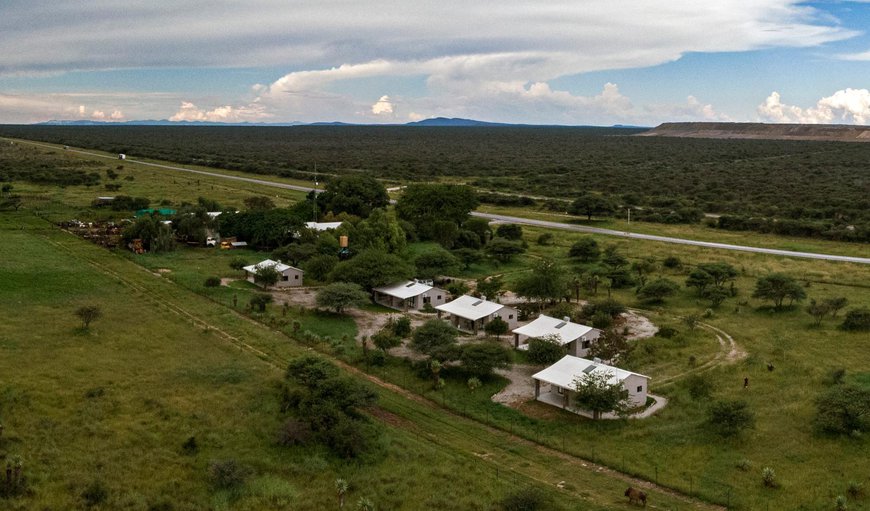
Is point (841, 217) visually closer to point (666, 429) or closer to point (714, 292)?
point (714, 292)

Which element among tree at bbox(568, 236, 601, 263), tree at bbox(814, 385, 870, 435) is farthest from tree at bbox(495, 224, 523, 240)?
tree at bbox(814, 385, 870, 435)

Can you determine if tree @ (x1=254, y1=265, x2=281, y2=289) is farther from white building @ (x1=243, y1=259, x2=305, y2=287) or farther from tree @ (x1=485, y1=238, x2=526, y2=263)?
tree @ (x1=485, y1=238, x2=526, y2=263)

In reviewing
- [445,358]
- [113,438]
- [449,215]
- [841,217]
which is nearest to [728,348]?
[445,358]

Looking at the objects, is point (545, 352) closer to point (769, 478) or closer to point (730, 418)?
point (730, 418)

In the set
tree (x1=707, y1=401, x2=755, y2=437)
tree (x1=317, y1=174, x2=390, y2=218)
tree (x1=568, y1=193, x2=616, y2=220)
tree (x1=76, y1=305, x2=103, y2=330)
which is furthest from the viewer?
tree (x1=568, y1=193, x2=616, y2=220)

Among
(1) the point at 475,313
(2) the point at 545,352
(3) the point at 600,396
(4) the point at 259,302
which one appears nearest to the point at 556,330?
(2) the point at 545,352
